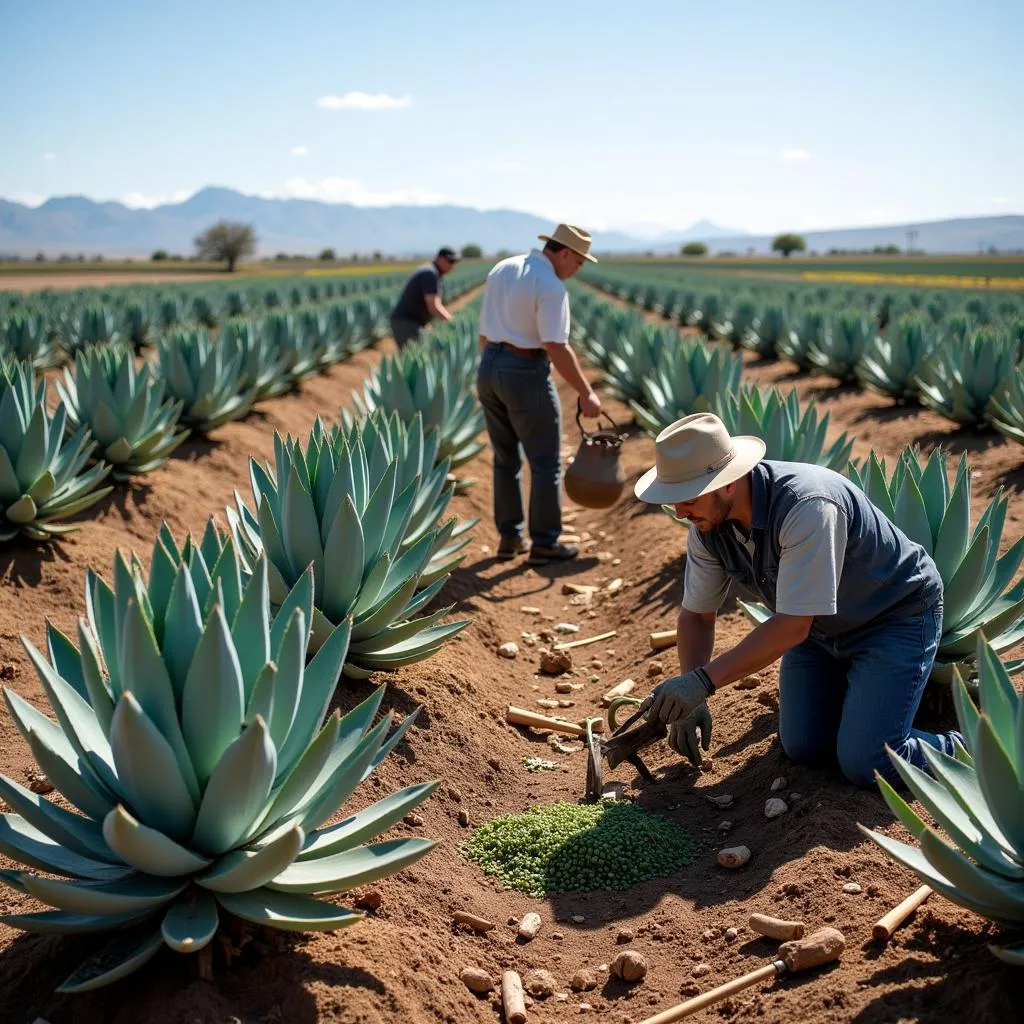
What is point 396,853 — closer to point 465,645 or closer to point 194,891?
point 194,891

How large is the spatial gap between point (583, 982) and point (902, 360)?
29.0 ft

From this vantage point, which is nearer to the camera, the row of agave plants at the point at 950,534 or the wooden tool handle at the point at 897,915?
the wooden tool handle at the point at 897,915

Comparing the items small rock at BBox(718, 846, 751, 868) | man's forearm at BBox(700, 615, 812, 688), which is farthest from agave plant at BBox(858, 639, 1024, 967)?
small rock at BBox(718, 846, 751, 868)

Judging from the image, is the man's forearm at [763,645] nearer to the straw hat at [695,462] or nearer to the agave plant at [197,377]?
the straw hat at [695,462]

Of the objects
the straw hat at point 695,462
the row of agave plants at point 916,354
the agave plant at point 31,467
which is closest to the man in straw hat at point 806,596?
the straw hat at point 695,462

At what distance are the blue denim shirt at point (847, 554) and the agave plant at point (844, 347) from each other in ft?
30.7

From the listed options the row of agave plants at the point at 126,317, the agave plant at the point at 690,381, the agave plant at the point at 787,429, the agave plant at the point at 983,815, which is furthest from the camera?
the row of agave plants at the point at 126,317

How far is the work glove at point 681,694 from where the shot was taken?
3.06 meters

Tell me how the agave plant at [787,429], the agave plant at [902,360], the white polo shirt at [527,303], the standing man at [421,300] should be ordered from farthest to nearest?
the standing man at [421,300]
the agave plant at [902,360]
the white polo shirt at [527,303]
the agave plant at [787,429]

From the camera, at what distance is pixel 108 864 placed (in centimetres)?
234

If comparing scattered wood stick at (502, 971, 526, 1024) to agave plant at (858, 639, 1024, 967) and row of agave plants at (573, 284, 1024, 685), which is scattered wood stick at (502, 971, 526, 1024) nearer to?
agave plant at (858, 639, 1024, 967)

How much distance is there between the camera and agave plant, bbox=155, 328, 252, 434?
784cm

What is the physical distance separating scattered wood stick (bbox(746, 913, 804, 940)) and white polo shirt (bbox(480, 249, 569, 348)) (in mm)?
3825

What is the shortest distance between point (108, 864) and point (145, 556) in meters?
3.85
